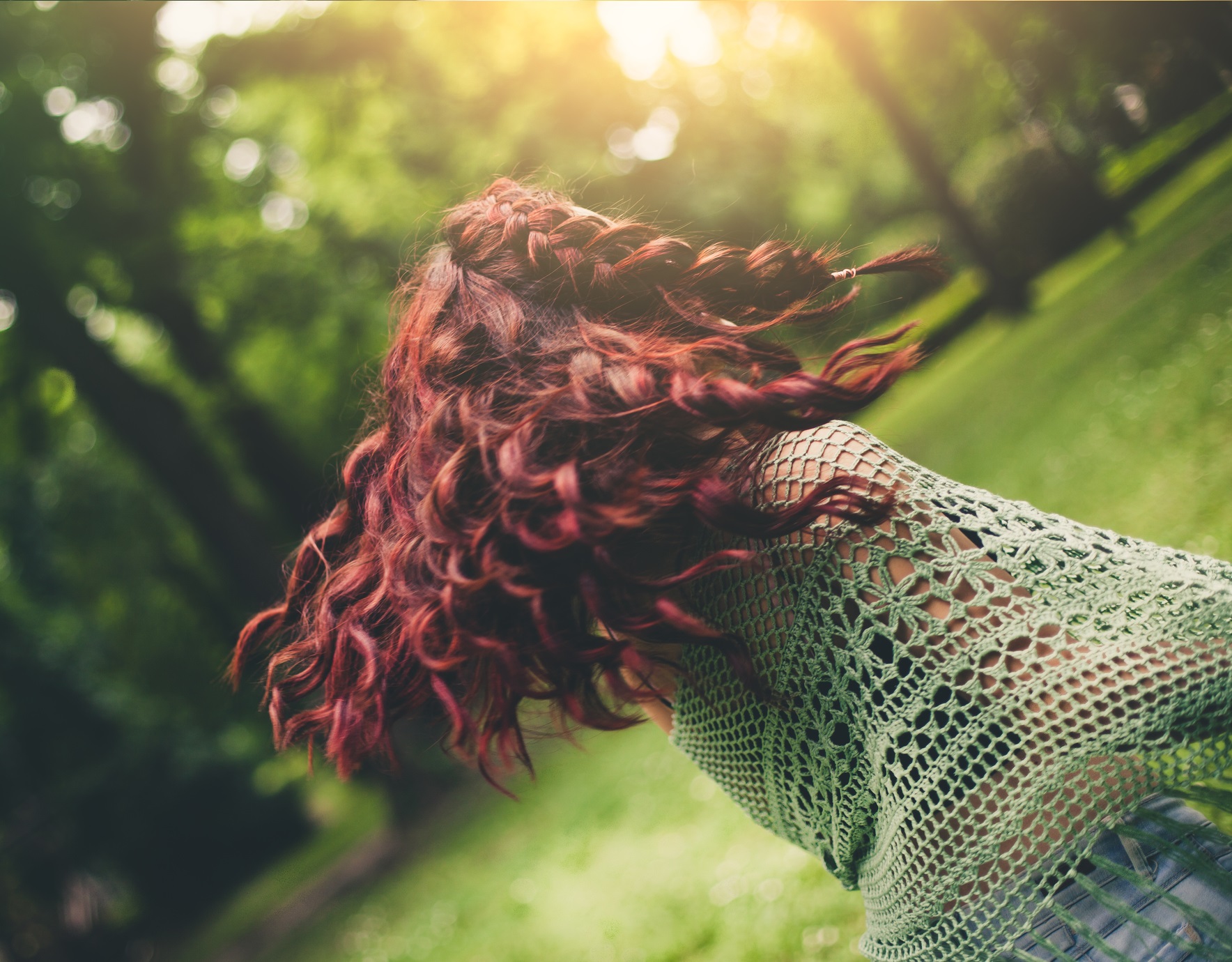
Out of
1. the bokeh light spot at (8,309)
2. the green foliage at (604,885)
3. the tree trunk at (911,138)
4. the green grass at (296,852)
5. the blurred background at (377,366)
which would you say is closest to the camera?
the green foliage at (604,885)

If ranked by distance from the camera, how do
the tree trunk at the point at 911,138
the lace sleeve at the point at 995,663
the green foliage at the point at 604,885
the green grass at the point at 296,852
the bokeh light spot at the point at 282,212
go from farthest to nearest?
the tree trunk at the point at 911,138, the bokeh light spot at the point at 282,212, the green grass at the point at 296,852, the green foliage at the point at 604,885, the lace sleeve at the point at 995,663

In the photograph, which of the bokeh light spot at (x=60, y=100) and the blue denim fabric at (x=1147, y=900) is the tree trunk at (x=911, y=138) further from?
the blue denim fabric at (x=1147, y=900)

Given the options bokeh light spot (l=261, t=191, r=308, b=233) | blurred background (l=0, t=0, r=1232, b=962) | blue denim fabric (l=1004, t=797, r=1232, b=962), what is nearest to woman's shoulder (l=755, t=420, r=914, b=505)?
blue denim fabric (l=1004, t=797, r=1232, b=962)

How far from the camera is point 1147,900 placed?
61.9 inches

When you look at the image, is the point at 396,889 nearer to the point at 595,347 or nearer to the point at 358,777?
the point at 358,777

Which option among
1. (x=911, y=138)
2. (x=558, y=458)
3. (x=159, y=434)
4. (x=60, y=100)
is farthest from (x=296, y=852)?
(x=911, y=138)

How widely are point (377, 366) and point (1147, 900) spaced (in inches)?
540

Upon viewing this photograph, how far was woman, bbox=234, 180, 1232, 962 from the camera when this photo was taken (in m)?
1.56

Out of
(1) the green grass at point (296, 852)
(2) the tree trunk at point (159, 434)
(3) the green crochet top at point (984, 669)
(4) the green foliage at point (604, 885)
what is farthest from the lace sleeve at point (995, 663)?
(1) the green grass at point (296, 852)

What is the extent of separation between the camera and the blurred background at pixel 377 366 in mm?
6672

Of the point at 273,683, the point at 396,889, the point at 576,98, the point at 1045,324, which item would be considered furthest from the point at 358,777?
the point at 576,98

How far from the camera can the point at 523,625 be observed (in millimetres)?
1829

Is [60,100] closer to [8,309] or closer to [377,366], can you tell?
[8,309]

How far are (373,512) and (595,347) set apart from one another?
699mm
